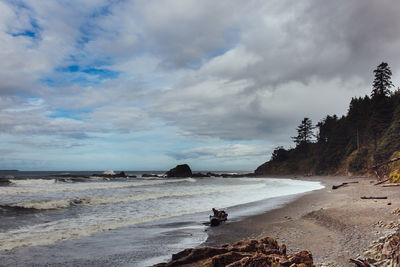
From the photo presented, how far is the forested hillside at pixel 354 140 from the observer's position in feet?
158

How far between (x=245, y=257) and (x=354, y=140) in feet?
244

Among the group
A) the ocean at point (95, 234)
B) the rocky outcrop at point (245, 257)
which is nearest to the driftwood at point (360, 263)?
the rocky outcrop at point (245, 257)

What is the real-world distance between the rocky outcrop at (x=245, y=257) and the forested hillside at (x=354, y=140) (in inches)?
1460

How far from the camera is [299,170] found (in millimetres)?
100000

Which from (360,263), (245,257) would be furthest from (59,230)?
(360,263)

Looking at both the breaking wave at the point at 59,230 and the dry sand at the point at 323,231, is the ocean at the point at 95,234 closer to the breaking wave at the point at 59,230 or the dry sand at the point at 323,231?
the breaking wave at the point at 59,230

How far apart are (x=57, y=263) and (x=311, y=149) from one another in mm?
103937

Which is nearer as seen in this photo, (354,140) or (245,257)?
(245,257)

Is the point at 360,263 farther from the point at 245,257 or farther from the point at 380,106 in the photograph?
the point at 380,106

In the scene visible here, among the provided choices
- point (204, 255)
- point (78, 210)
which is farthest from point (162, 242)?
point (78, 210)

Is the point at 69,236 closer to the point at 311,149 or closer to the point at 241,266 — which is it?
the point at 241,266

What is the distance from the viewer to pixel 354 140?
68.6 meters

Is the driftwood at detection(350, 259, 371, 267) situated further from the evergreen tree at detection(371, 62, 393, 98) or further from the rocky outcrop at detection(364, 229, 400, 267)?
the evergreen tree at detection(371, 62, 393, 98)

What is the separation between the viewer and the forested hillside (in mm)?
48062
